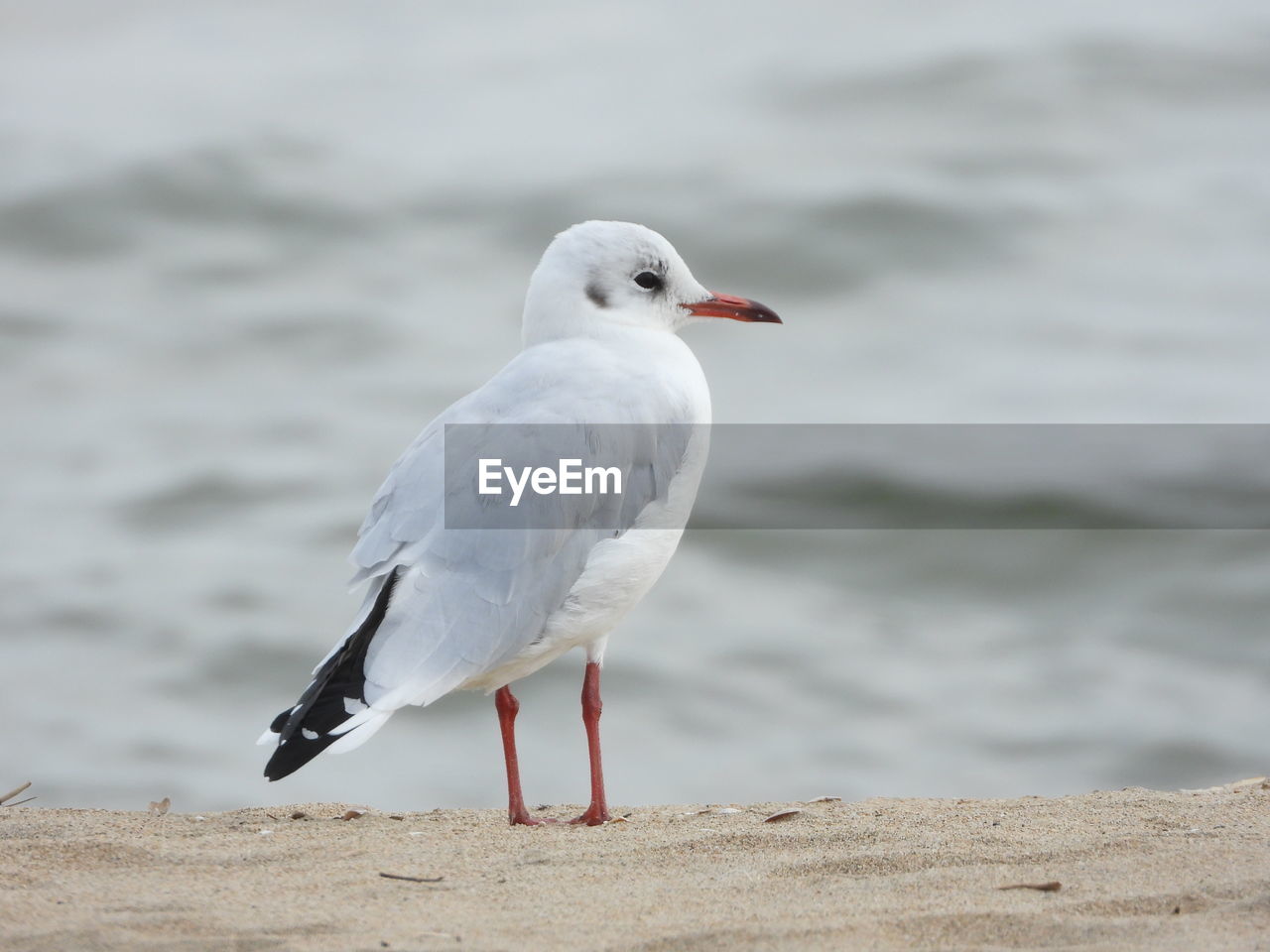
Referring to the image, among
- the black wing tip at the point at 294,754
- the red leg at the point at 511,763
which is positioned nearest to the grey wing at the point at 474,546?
the black wing tip at the point at 294,754

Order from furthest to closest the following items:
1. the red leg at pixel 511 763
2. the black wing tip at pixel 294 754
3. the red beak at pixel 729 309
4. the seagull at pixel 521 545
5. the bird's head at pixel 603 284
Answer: the red beak at pixel 729 309 → the bird's head at pixel 603 284 → the red leg at pixel 511 763 → the seagull at pixel 521 545 → the black wing tip at pixel 294 754

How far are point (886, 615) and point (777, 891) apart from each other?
5855 mm

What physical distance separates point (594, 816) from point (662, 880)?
1028 mm

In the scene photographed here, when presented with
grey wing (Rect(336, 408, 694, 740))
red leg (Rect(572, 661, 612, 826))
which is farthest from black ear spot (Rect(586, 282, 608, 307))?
red leg (Rect(572, 661, 612, 826))

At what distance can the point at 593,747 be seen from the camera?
16.0 feet

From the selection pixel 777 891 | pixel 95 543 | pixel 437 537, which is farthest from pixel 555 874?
pixel 95 543

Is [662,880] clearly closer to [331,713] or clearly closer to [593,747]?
[331,713]

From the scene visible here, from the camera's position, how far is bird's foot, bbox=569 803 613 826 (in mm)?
4598

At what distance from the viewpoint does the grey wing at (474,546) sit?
432 centimetres

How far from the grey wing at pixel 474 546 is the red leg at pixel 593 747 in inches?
19.7

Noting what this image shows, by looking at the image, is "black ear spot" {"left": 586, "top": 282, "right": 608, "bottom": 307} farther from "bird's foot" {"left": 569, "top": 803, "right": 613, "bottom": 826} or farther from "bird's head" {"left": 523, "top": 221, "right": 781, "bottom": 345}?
"bird's foot" {"left": 569, "top": 803, "right": 613, "bottom": 826}

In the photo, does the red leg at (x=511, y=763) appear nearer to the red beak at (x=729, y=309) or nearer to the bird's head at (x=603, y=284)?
the bird's head at (x=603, y=284)

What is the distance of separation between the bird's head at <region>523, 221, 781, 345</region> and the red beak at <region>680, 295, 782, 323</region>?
0.32ft

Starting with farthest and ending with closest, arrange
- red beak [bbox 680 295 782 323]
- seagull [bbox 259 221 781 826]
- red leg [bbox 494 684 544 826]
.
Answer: red beak [bbox 680 295 782 323]
red leg [bbox 494 684 544 826]
seagull [bbox 259 221 781 826]
